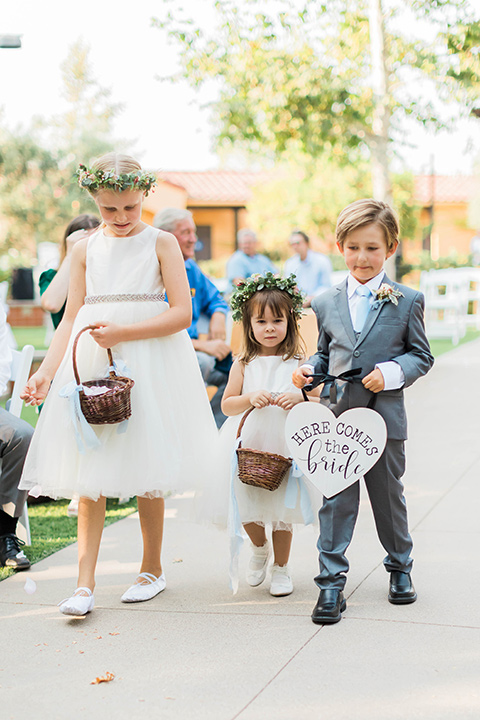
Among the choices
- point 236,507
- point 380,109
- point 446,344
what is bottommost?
point 446,344

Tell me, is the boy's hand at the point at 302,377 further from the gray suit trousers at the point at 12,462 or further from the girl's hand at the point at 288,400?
the gray suit trousers at the point at 12,462

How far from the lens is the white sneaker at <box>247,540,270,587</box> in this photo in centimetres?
375

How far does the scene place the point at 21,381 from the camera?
4441 millimetres

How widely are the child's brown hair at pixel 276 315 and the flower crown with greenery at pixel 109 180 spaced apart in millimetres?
675

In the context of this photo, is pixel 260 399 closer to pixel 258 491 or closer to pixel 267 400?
pixel 267 400

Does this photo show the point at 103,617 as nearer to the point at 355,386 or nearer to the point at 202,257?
the point at 355,386

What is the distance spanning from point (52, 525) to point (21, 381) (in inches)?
40.7

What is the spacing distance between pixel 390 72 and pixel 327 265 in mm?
3510

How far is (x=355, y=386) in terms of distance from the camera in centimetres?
336

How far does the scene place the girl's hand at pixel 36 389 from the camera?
3.42 metres

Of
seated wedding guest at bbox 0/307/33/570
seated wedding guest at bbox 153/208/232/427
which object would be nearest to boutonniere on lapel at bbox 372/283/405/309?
seated wedding guest at bbox 0/307/33/570

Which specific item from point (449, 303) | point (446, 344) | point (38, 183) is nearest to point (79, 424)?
point (446, 344)

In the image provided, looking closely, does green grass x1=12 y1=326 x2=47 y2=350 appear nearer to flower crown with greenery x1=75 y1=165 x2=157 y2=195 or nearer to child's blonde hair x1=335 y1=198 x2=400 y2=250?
flower crown with greenery x1=75 y1=165 x2=157 y2=195

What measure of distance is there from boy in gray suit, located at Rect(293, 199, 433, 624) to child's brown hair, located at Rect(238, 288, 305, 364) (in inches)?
7.7
